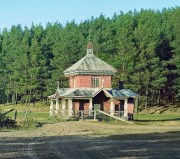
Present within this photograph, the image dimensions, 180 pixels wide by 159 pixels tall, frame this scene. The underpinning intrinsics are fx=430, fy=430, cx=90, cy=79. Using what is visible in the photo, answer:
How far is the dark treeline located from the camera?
81062mm

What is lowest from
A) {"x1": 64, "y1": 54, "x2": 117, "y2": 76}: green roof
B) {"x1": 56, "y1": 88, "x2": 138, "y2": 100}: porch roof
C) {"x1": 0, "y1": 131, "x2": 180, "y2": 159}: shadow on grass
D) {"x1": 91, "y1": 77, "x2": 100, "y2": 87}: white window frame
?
{"x1": 0, "y1": 131, "x2": 180, "y2": 159}: shadow on grass

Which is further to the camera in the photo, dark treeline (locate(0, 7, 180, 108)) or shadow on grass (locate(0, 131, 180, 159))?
dark treeline (locate(0, 7, 180, 108))

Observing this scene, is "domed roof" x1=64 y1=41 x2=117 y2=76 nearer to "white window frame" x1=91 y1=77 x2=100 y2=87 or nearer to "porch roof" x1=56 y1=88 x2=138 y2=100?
"white window frame" x1=91 y1=77 x2=100 y2=87

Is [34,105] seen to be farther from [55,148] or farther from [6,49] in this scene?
[55,148]

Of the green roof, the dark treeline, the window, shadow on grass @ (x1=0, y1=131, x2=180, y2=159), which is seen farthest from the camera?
the dark treeline

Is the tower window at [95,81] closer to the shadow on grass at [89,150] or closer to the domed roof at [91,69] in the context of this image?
the domed roof at [91,69]

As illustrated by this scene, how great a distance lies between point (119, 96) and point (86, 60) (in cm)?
757

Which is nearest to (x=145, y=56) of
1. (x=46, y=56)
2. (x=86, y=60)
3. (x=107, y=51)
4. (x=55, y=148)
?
(x=107, y=51)

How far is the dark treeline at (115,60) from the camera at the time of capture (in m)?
81.1

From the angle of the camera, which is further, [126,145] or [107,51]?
[107,51]

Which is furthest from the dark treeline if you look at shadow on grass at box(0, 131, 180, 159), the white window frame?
shadow on grass at box(0, 131, 180, 159)

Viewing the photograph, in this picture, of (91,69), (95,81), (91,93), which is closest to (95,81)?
(95,81)

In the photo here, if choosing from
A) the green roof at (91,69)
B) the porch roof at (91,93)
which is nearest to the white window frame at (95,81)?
the green roof at (91,69)

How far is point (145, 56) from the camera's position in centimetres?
8231
